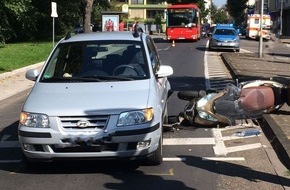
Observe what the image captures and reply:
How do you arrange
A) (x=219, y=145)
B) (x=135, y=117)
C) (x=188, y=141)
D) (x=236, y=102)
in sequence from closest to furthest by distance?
(x=135, y=117) → (x=219, y=145) → (x=188, y=141) → (x=236, y=102)

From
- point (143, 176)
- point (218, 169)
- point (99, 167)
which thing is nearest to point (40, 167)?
point (99, 167)

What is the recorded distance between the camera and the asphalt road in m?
5.78

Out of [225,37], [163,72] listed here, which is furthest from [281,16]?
[163,72]

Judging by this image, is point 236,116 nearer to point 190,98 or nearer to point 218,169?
point 190,98

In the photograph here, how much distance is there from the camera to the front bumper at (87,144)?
5.77m

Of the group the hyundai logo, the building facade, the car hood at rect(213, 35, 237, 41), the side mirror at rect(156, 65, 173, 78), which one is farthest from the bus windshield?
the hyundai logo

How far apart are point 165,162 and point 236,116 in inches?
87.5

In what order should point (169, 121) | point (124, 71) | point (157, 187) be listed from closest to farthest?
point (157, 187) < point (124, 71) < point (169, 121)

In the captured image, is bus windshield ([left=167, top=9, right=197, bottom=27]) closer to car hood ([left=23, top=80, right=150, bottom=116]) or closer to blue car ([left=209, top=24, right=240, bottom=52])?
blue car ([left=209, top=24, right=240, bottom=52])

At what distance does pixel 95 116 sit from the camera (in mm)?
5812

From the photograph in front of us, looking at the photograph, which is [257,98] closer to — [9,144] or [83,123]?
[83,123]

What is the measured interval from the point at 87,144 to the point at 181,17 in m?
37.8

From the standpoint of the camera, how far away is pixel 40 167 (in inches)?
255

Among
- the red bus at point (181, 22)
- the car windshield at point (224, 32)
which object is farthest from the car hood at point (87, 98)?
the red bus at point (181, 22)
